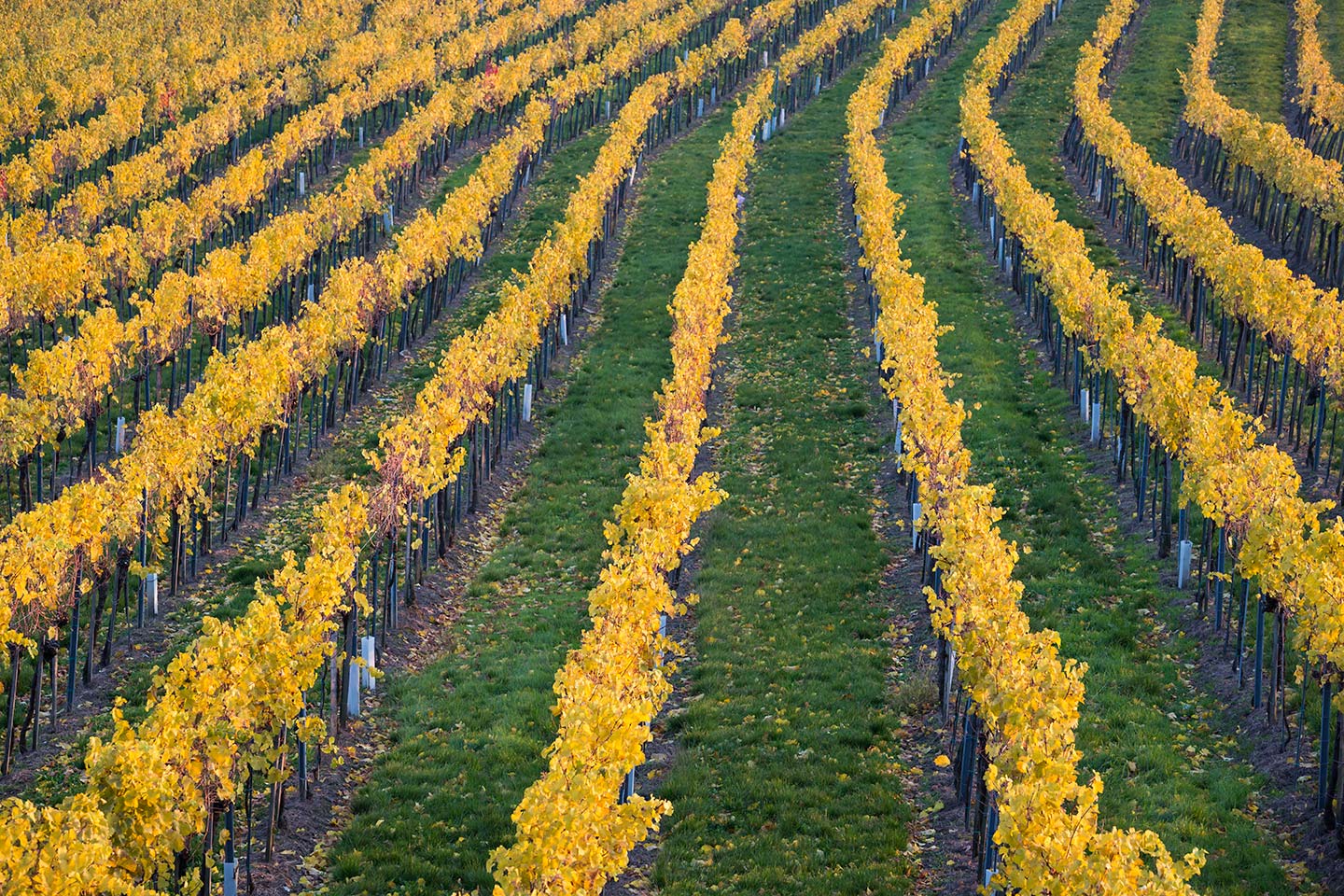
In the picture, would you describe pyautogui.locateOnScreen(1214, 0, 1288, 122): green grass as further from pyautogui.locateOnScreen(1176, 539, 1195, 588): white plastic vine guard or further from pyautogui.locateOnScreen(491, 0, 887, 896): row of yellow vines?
pyautogui.locateOnScreen(1176, 539, 1195, 588): white plastic vine guard

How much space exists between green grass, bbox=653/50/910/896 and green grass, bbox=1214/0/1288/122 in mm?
27374

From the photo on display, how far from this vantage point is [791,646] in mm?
21234

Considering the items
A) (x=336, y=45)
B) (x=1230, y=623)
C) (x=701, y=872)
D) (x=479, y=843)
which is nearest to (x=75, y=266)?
(x=479, y=843)

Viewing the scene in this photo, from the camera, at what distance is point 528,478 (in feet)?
93.0

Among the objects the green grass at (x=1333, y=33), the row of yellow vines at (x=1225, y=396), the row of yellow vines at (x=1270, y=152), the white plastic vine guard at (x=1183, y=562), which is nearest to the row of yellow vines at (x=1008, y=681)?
the white plastic vine guard at (x=1183, y=562)

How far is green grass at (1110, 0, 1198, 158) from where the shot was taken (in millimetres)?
51944

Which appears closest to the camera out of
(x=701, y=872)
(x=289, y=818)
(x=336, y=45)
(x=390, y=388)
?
(x=701, y=872)

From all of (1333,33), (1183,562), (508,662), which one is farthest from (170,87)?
(1333,33)

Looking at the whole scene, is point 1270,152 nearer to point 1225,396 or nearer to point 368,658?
point 1225,396

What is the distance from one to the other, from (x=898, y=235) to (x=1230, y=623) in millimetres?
22602

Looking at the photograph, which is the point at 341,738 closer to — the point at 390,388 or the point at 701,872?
the point at 701,872

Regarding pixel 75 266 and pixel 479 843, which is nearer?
pixel 479 843

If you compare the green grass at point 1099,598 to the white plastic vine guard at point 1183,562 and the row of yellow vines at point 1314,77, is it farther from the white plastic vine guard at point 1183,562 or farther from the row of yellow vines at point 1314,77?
the row of yellow vines at point 1314,77

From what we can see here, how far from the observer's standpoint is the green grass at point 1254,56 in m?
55.2
